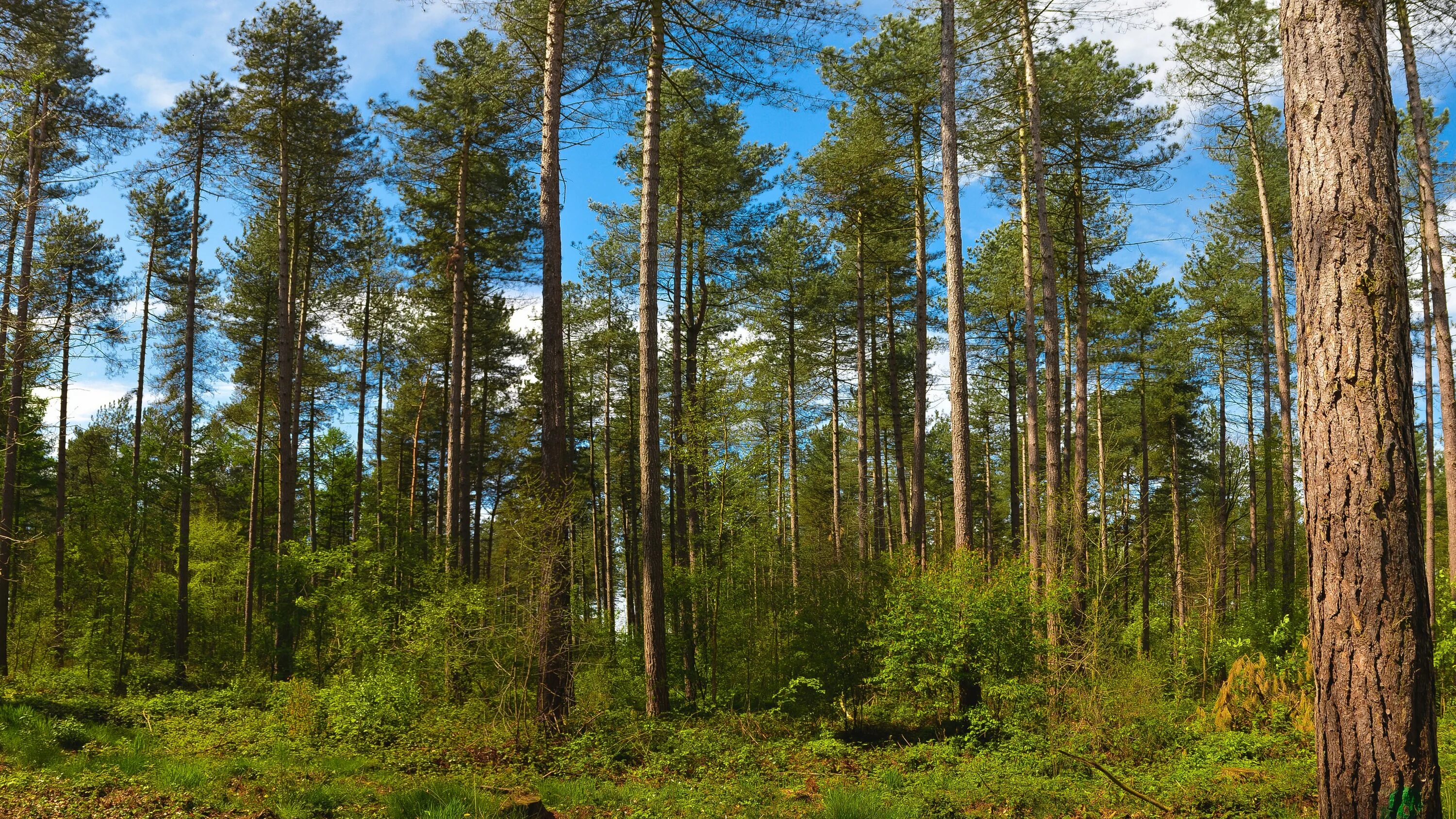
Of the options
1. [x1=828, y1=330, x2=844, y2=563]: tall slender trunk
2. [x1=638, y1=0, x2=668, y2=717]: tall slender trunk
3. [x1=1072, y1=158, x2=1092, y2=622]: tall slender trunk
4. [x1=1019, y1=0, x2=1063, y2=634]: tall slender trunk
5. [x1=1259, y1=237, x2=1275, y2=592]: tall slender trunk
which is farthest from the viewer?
[x1=828, y1=330, x2=844, y2=563]: tall slender trunk

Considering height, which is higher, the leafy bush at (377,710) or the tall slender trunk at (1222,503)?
the tall slender trunk at (1222,503)

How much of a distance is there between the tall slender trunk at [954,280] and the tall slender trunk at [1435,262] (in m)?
6.63

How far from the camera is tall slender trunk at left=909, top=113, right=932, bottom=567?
15.9 metres

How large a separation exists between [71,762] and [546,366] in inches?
242

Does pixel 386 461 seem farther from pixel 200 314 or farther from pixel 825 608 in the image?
pixel 825 608

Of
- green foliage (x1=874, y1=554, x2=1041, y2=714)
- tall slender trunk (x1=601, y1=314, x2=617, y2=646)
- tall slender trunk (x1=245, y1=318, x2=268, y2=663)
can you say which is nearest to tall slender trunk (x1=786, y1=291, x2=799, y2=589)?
tall slender trunk (x1=601, y1=314, x2=617, y2=646)

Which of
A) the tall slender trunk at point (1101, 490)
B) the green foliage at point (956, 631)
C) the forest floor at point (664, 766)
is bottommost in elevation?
the forest floor at point (664, 766)

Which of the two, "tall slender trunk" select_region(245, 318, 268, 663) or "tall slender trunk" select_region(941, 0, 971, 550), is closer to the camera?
"tall slender trunk" select_region(941, 0, 971, 550)

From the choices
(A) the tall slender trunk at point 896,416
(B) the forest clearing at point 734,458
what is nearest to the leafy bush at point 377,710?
(B) the forest clearing at point 734,458

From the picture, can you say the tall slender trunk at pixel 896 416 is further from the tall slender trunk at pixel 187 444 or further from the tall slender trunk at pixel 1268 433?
the tall slender trunk at pixel 187 444

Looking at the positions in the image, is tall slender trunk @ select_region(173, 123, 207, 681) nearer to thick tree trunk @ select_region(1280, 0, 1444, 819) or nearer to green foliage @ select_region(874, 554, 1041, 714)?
green foliage @ select_region(874, 554, 1041, 714)

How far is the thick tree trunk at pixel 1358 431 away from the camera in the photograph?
11.0 feet

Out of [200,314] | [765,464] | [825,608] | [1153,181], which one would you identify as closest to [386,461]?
[200,314]

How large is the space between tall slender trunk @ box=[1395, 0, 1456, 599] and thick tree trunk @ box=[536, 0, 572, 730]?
41.4 feet
